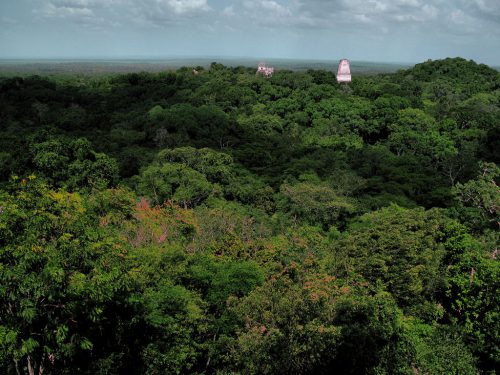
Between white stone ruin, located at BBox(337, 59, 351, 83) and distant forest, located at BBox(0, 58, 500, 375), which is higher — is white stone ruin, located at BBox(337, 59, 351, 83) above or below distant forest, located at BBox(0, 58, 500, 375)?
above

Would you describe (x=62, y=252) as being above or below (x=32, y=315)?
above

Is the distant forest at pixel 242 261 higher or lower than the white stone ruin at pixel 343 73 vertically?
lower

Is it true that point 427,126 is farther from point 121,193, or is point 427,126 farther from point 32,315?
point 32,315

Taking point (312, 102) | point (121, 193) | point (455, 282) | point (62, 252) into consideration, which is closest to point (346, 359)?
point (455, 282)

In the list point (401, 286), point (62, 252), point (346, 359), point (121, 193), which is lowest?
point (346, 359)

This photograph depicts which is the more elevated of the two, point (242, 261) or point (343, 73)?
point (343, 73)

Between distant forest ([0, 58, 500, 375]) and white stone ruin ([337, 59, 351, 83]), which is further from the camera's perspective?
white stone ruin ([337, 59, 351, 83])

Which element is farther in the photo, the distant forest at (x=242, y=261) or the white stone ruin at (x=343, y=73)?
the white stone ruin at (x=343, y=73)

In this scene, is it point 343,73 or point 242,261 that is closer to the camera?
point 242,261
